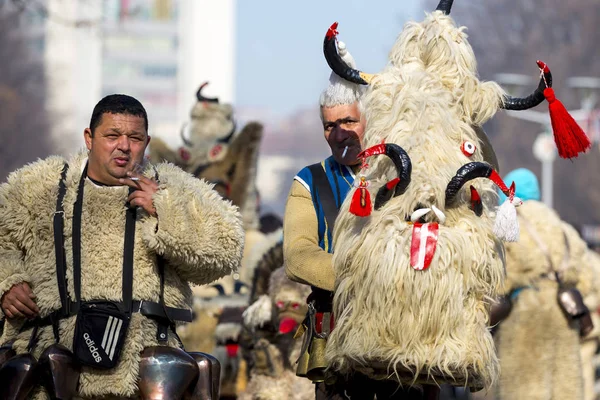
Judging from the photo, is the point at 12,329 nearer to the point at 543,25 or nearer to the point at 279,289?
the point at 279,289

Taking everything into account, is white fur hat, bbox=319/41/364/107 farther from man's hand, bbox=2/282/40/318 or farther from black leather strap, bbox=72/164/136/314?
man's hand, bbox=2/282/40/318

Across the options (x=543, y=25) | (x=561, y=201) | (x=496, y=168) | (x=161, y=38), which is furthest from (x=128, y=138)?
(x=161, y=38)

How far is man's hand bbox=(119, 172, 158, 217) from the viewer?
549 centimetres

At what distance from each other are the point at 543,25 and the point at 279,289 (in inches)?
2311

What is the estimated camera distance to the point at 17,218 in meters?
5.59

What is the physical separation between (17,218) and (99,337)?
63 cm

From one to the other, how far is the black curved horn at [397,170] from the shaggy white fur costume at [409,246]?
0.05 m

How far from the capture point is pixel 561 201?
58094 mm

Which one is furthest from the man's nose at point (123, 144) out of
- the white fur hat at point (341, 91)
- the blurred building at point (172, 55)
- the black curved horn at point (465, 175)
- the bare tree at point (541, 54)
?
the blurred building at point (172, 55)

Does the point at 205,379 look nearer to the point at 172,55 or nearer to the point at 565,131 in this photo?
the point at 565,131

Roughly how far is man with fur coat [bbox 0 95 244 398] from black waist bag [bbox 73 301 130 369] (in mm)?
64

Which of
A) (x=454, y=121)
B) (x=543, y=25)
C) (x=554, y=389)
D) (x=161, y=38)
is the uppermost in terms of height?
(x=161, y=38)

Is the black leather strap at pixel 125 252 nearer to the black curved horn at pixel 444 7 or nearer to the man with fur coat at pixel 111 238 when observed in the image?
the man with fur coat at pixel 111 238

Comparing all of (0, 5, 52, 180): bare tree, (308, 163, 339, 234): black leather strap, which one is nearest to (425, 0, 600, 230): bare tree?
(0, 5, 52, 180): bare tree
